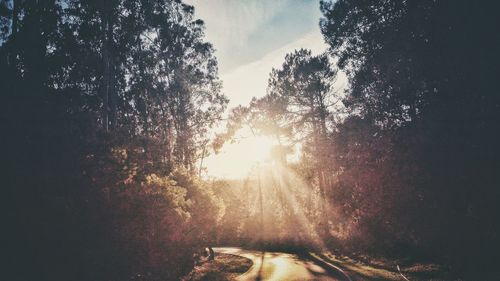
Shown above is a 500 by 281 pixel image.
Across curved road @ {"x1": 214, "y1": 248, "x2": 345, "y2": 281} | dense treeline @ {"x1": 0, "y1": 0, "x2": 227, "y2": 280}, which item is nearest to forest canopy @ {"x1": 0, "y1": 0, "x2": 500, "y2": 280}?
dense treeline @ {"x1": 0, "y1": 0, "x2": 227, "y2": 280}

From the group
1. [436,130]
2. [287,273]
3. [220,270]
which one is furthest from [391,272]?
[220,270]

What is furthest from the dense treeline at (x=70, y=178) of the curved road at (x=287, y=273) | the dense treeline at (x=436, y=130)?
the dense treeline at (x=436, y=130)

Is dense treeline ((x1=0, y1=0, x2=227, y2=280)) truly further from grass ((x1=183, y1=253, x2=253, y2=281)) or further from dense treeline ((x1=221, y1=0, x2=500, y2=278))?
dense treeline ((x1=221, y1=0, x2=500, y2=278))

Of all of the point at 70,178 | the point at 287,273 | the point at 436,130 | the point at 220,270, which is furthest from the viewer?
the point at 220,270

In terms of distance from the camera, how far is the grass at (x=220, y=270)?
17.4 metres

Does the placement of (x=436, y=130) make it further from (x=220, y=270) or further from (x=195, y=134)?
(x=195, y=134)

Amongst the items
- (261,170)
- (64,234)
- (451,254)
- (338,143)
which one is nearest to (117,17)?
(64,234)

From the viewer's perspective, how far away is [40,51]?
13.3 m

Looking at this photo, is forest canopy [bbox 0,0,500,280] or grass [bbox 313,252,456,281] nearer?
forest canopy [bbox 0,0,500,280]

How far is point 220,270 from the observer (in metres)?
19.8

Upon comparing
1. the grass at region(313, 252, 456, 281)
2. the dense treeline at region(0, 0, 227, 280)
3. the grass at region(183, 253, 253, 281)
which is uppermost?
the dense treeline at region(0, 0, 227, 280)

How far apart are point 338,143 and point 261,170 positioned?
15.8 metres

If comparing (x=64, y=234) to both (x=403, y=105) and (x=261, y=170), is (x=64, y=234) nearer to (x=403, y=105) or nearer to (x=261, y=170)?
(x=403, y=105)

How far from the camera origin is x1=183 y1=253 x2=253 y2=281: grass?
1742 centimetres
